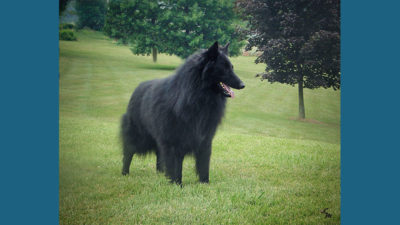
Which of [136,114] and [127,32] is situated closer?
[127,32]

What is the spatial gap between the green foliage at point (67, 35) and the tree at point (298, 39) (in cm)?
223

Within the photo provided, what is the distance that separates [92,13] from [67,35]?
442 mm

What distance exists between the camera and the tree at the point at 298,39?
4.27 metres

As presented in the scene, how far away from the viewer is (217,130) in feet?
15.8

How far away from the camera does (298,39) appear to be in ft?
14.0

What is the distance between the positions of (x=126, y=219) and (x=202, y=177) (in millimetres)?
1242

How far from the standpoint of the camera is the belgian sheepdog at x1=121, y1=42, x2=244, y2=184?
13.8 feet

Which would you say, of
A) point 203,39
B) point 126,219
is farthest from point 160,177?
point 203,39

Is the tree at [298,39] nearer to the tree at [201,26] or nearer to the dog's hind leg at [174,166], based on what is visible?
the tree at [201,26]

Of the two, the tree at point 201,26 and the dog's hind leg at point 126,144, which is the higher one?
the tree at point 201,26

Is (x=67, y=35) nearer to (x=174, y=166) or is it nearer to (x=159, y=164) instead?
(x=159, y=164)

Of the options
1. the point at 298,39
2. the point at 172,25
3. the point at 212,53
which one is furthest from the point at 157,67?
the point at 298,39

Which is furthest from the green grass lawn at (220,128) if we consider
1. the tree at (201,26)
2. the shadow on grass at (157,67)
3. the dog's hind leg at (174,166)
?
the tree at (201,26)

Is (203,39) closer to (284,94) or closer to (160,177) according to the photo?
(284,94)
